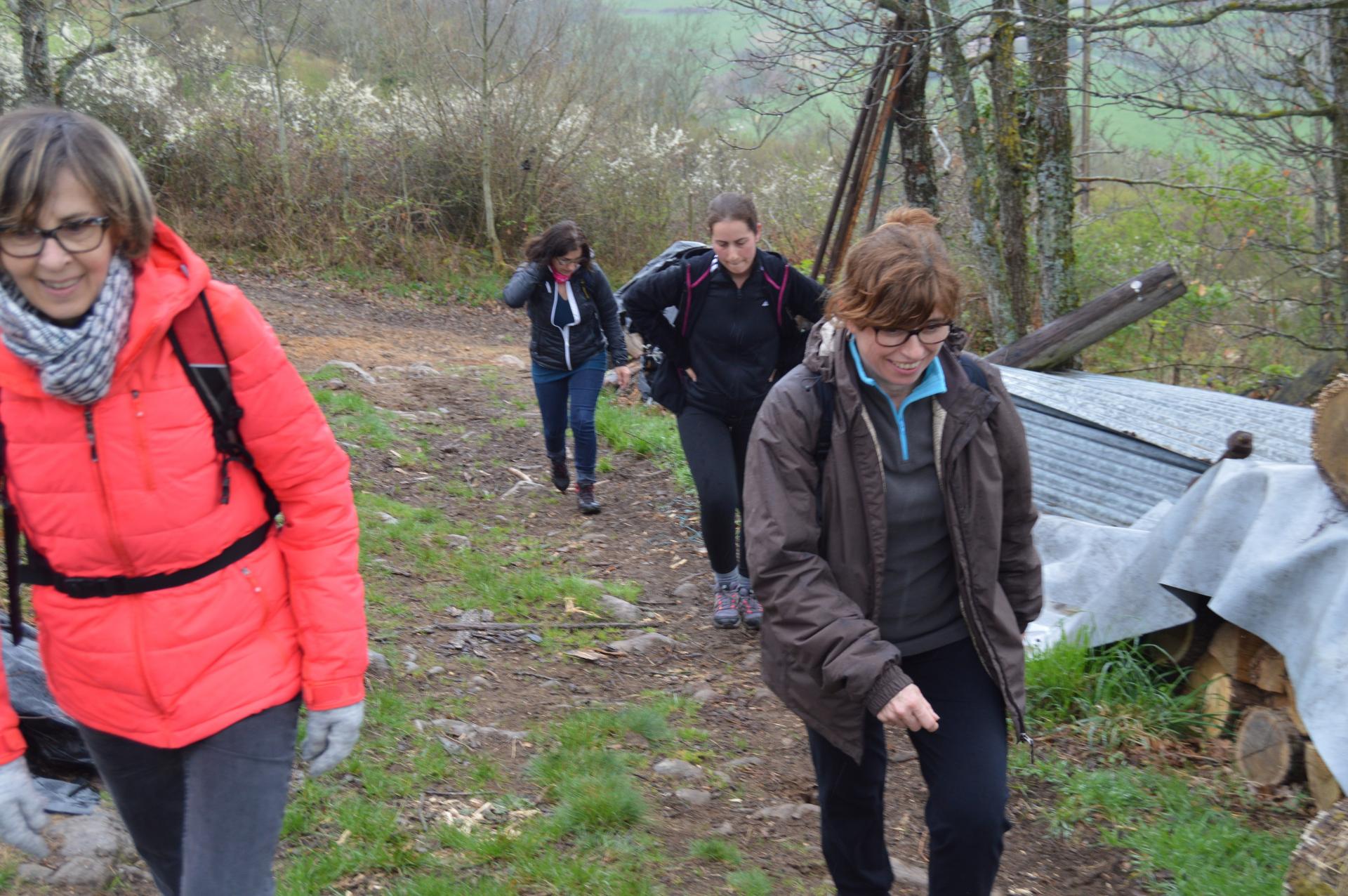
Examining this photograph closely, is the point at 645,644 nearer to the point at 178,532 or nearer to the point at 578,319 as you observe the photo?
the point at 578,319

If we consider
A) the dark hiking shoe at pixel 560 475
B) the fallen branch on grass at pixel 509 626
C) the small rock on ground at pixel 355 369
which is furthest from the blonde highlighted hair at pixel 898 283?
the small rock on ground at pixel 355 369

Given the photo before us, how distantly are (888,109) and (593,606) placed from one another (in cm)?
476

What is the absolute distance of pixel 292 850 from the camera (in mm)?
3598

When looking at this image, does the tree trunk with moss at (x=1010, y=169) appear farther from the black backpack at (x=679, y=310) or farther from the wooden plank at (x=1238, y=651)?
the wooden plank at (x=1238, y=651)

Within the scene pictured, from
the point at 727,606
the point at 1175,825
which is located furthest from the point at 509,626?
the point at 1175,825

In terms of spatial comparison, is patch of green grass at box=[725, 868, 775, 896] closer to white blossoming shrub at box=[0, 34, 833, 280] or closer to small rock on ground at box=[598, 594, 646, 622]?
small rock on ground at box=[598, 594, 646, 622]

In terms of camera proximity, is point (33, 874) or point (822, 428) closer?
point (822, 428)

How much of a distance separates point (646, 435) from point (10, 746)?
786 centimetres

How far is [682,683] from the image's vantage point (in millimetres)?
5309

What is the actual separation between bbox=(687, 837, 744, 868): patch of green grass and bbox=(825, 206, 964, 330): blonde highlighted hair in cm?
205

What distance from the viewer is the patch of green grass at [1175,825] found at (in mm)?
3492

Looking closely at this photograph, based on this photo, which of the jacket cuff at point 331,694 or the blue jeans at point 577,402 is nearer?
the jacket cuff at point 331,694

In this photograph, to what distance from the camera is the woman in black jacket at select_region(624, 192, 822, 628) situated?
5223 millimetres

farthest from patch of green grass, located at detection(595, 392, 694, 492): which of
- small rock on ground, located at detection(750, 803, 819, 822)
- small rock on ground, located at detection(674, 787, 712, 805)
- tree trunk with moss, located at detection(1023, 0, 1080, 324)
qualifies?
small rock on ground, located at detection(750, 803, 819, 822)
